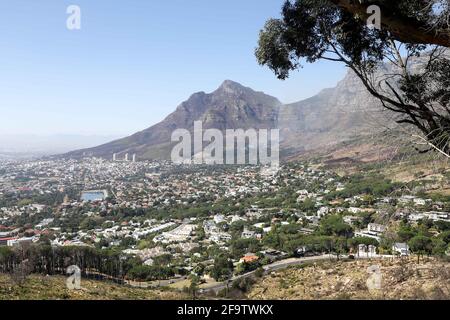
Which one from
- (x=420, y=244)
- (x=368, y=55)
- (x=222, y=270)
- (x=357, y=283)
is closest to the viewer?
(x=368, y=55)

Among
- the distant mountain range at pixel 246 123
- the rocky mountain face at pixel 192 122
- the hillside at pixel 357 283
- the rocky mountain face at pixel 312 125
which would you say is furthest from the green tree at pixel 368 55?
the rocky mountain face at pixel 192 122

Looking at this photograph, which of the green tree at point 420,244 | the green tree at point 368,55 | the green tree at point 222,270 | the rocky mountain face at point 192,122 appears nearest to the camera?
the green tree at point 368,55

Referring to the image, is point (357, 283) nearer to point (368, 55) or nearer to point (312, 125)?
point (368, 55)

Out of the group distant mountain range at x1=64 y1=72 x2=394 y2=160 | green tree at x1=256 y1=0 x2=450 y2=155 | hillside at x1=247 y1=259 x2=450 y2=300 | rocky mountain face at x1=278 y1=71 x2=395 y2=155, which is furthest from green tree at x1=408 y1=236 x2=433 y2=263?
distant mountain range at x1=64 y1=72 x2=394 y2=160

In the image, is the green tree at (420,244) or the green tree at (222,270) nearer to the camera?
the green tree at (420,244)

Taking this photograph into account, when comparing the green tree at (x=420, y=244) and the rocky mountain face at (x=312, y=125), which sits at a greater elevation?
the rocky mountain face at (x=312, y=125)

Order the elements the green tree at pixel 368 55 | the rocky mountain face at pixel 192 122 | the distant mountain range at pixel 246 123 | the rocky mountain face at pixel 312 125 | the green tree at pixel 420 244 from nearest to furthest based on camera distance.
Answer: the green tree at pixel 368 55, the green tree at pixel 420 244, the rocky mountain face at pixel 312 125, the distant mountain range at pixel 246 123, the rocky mountain face at pixel 192 122

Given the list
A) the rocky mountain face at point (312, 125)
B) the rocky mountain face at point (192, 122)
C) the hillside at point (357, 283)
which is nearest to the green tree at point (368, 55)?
the hillside at point (357, 283)

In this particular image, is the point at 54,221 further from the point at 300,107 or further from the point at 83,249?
the point at 300,107

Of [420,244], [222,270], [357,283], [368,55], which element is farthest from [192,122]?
[368,55]

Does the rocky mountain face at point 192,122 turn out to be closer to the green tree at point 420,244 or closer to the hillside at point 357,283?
the green tree at point 420,244

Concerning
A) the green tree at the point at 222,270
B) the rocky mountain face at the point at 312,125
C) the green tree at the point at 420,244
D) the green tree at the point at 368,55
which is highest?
the rocky mountain face at the point at 312,125
